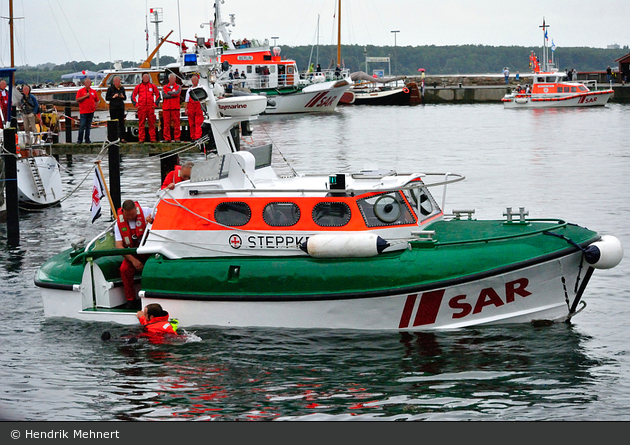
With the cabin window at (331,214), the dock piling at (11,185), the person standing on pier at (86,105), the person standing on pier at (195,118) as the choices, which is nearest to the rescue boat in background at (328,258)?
the cabin window at (331,214)

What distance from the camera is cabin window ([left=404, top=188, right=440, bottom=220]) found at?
37.9ft

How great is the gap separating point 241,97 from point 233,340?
3449 mm

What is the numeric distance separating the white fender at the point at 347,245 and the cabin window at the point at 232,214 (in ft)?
3.53

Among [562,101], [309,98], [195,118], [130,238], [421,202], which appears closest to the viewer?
[421,202]

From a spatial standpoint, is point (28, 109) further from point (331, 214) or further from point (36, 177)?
point (331, 214)

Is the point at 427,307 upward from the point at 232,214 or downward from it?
downward

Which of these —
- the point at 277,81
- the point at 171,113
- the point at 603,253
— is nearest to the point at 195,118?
the point at 171,113

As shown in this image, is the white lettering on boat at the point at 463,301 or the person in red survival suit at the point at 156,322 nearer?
the white lettering on boat at the point at 463,301

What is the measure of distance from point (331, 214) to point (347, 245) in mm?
626

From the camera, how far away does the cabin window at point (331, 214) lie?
11195 millimetres

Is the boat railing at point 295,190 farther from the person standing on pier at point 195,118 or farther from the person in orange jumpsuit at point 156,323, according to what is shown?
the person standing on pier at point 195,118

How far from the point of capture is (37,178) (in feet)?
73.5

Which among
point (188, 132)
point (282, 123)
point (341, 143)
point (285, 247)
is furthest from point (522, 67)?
point (285, 247)

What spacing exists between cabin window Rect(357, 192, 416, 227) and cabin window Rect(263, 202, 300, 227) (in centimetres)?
87
